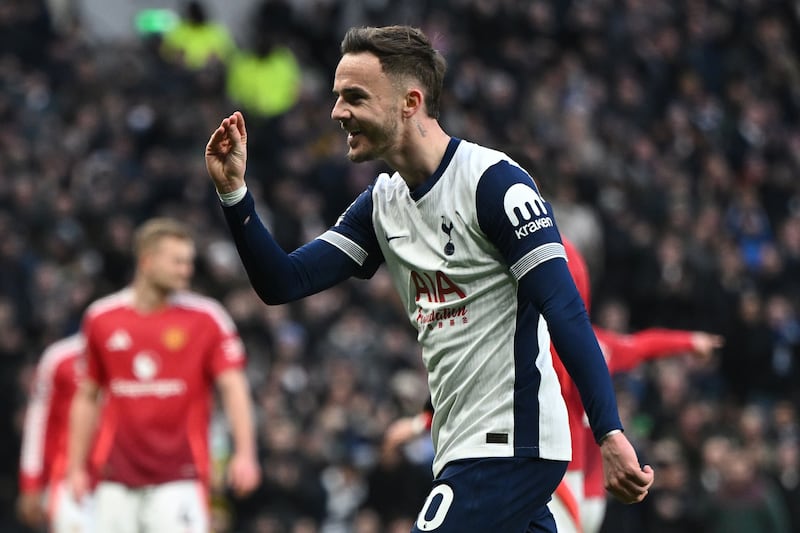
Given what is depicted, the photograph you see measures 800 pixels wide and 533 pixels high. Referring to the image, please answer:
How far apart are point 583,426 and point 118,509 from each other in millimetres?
2935

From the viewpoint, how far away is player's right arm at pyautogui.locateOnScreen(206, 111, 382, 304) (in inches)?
195

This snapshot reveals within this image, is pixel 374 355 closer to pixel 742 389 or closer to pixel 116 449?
pixel 742 389

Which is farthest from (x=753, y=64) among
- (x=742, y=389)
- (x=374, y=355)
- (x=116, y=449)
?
(x=116, y=449)

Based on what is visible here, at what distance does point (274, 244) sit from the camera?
5.18 m

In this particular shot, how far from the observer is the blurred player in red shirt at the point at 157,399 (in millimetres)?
8664

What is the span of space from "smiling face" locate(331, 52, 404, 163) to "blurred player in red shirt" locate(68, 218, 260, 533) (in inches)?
158

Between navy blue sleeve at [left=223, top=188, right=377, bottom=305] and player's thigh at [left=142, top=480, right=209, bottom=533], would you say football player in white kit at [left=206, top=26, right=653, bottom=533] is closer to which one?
navy blue sleeve at [left=223, top=188, right=377, bottom=305]

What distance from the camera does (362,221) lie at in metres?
5.40

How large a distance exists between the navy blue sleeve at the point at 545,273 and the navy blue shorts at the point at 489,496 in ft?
1.23

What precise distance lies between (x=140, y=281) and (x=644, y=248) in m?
9.39

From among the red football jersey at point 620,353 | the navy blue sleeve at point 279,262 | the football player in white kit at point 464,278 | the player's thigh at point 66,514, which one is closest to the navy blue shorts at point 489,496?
the football player in white kit at point 464,278

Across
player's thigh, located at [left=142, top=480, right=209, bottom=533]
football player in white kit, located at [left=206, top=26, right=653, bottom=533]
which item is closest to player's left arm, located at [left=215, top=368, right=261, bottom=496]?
player's thigh, located at [left=142, top=480, right=209, bottom=533]

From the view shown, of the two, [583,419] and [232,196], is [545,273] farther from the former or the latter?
[583,419]

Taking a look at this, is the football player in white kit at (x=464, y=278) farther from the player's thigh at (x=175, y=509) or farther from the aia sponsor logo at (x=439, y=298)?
the player's thigh at (x=175, y=509)
